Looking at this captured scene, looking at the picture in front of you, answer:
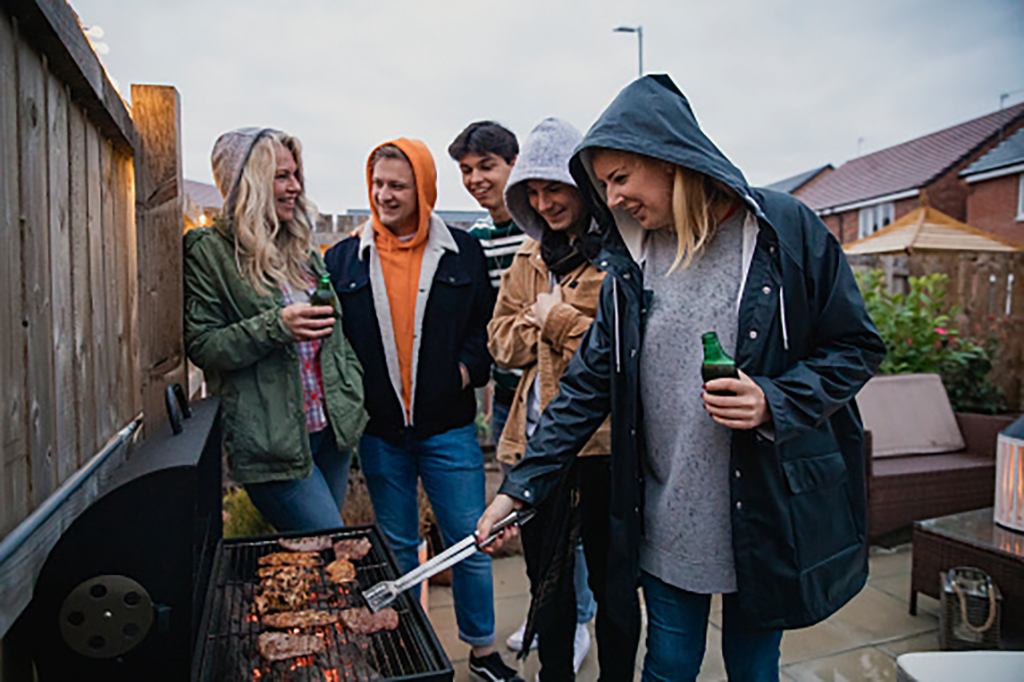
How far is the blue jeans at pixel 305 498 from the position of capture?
2.28 meters

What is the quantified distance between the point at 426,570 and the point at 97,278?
101cm

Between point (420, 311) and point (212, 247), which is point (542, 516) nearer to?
point (420, 311)

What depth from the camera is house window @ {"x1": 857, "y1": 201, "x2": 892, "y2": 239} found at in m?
21.8

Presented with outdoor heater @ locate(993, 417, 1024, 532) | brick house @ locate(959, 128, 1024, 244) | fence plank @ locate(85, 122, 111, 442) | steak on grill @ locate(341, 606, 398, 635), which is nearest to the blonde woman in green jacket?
fence plank @ locate(85, 122, 111, 442)

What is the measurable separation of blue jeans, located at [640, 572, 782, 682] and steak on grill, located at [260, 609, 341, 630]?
0.84 meters

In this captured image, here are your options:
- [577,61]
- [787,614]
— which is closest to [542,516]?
[787,614]

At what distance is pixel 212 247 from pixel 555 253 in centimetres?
117

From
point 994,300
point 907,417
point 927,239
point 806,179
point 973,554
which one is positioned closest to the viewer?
point 973,554

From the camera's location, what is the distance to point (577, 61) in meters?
8.96

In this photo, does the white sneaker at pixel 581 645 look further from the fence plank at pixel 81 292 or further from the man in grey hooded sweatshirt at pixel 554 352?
the fence plank at pixel 81 292

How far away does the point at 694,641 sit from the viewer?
5.87 ft

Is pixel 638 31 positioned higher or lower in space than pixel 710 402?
higher

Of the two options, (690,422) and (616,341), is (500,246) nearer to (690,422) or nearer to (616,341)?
(616,341)

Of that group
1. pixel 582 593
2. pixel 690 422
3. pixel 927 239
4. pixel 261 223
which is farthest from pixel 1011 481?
pixel 927 239
